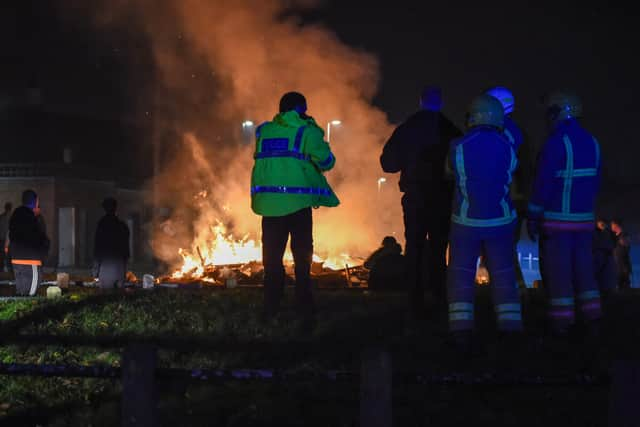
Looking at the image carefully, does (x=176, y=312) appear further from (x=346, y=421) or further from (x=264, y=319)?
(x=346, y=421)

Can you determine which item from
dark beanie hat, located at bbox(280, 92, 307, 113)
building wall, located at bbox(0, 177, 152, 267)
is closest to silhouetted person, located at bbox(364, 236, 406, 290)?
dark beanie hat, located at bbox(280, 92, 307, 113)

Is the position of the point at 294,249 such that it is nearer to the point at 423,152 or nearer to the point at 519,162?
the point at 423,152

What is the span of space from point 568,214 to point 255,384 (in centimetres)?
291

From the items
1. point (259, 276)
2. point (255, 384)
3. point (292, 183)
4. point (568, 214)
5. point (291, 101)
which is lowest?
point (255, 384)

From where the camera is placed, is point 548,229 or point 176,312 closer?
point 548,229

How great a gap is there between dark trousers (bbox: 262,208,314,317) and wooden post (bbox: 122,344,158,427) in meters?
2.57

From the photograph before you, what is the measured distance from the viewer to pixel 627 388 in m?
3.46

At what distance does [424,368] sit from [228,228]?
74.0 ft

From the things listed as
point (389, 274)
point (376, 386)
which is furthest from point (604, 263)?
point (376, 386)

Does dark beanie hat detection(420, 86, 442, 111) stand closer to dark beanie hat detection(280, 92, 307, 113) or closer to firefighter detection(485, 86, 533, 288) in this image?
firefighter detection(485, 86, 533, 288)

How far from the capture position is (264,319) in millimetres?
6215

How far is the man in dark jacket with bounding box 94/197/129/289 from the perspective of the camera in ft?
33.1

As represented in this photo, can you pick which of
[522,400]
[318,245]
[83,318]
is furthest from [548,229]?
[318,245]

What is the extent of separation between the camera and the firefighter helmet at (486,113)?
5.14 metres
